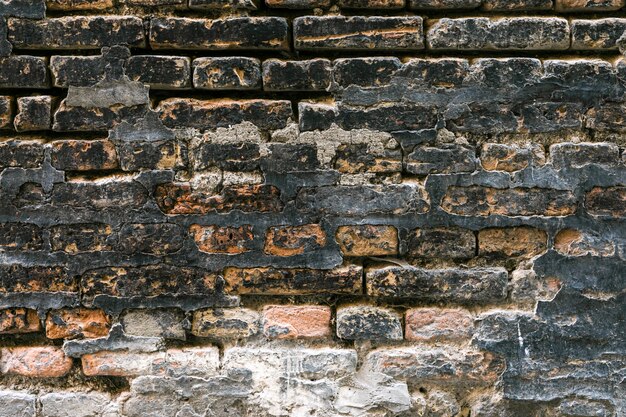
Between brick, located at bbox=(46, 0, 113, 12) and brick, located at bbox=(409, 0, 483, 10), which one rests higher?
brick, located at bbox=(46, 0, 113, 12)

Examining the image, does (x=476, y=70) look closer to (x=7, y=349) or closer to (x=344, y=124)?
(x=344, y=124)

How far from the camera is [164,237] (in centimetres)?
153

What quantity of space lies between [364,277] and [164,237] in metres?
0.56

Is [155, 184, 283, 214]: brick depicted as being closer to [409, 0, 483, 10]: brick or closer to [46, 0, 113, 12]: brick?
[46, 0, 113, 12]: brick

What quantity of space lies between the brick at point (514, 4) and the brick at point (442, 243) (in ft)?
1.97

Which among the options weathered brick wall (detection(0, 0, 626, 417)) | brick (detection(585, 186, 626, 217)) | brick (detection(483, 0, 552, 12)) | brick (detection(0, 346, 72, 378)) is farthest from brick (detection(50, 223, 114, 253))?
brick (detection(585, 186, 626, 217))

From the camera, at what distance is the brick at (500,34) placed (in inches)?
58.4

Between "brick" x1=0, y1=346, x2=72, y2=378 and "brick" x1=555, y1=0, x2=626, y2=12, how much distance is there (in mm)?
1665

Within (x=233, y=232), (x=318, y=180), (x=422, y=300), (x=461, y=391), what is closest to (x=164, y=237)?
(x=233, y=232)

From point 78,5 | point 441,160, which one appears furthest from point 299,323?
point 78,5

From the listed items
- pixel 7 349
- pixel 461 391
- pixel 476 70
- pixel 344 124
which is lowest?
pixel 461 391

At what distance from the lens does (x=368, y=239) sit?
1.52m

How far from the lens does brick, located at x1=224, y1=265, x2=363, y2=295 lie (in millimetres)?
1528

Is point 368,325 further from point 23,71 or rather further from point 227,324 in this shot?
point 23,71
